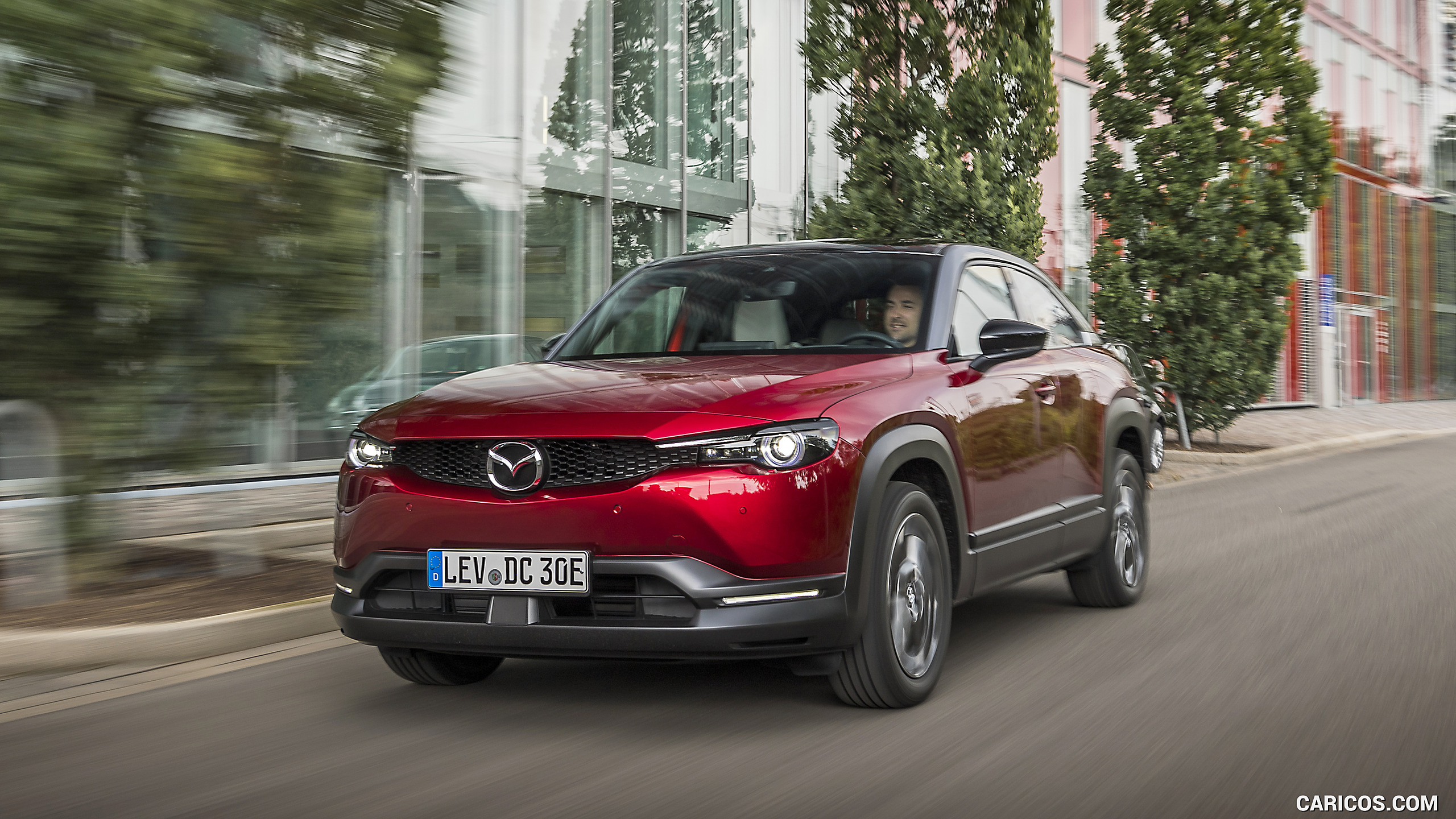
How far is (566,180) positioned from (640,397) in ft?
38.5

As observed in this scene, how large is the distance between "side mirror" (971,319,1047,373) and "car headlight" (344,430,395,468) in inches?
84.3

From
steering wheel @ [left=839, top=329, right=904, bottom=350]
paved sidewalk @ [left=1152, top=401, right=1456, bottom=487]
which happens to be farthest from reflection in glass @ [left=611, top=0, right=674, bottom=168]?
steering wheel @ [left=839, top=329, right=904, bottom=350]

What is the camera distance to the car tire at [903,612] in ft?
14.8

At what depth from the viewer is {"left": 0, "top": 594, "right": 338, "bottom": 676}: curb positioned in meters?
5.65

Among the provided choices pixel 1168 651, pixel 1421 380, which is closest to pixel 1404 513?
pixel 1168 651

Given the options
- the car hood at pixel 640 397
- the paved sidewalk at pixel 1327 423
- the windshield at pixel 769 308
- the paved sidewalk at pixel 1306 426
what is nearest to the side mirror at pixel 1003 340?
the windshield at pixel 769 308

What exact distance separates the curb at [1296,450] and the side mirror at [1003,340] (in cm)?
1441

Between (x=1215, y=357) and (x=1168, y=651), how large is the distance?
14.7 metres

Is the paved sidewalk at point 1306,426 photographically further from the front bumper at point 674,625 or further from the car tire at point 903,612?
the front bumper at point 674,625

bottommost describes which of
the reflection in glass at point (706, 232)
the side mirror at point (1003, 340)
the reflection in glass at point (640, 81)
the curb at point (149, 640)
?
the curb at point (149, 640)

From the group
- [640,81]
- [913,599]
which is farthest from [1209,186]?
[913,599]

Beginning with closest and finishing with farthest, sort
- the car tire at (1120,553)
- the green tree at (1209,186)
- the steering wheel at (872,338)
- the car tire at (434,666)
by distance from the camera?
the car tire at (434,666)
the steering wheel at (872,338)
the car tire at (1120,553)
the green tree at (1209,186)

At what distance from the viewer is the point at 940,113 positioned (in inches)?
542

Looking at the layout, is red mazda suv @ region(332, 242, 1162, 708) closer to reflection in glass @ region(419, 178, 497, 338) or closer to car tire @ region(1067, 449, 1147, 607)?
car tire @ region(1067, 449, 1147, 607)
